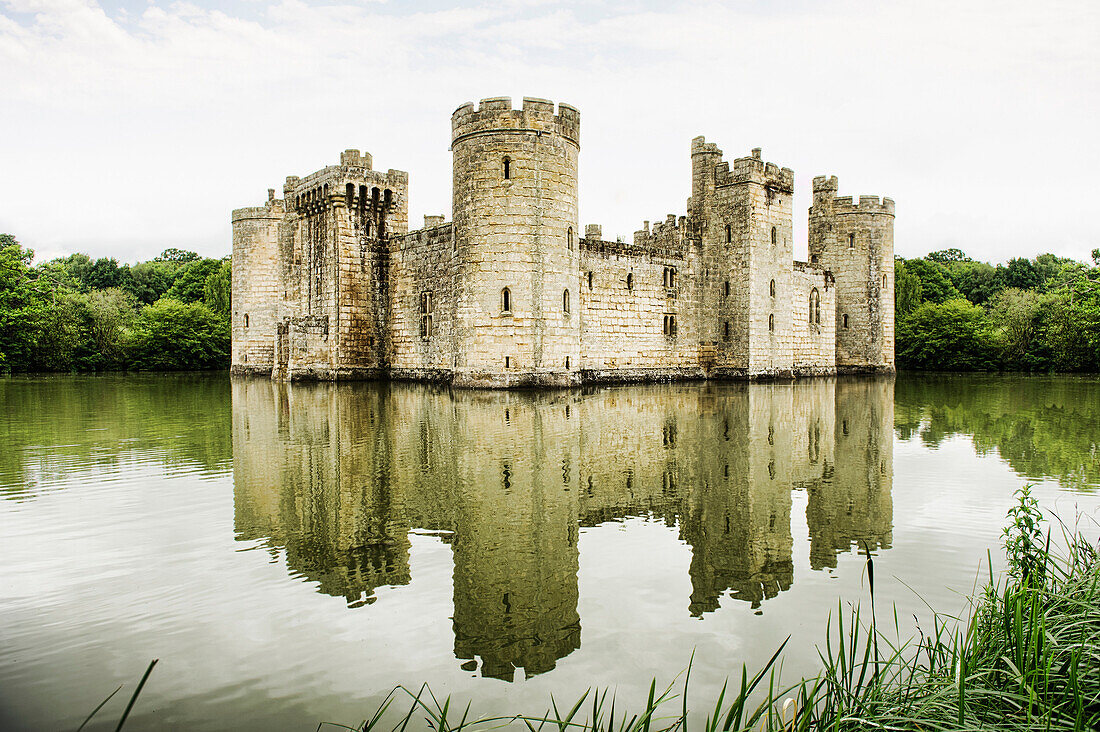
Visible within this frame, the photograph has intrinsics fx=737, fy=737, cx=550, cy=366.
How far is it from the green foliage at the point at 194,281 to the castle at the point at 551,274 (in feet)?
87.2

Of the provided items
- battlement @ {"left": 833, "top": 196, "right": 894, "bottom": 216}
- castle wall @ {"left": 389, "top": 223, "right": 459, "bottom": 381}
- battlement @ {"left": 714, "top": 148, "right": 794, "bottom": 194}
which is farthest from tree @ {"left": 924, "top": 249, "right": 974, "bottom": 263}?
castle wall @ {"left": 389, "top": 223, "right": 459, "bottom": 381}

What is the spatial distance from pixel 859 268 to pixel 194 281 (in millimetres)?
46901

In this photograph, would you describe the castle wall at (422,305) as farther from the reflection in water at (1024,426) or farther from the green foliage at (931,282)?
the green foliage at (931,282)

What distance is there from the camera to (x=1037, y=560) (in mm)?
4008

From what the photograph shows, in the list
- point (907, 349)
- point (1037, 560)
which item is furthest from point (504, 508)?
point (907, 349)

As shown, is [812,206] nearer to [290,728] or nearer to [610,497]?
[610,497]

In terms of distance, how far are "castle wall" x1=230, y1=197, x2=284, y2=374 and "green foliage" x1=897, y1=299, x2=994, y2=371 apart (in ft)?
124

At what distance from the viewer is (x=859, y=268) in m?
34.6

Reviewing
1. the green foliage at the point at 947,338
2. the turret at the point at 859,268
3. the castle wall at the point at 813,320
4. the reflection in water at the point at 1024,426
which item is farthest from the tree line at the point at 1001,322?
the reflection in water at the point at 1024,426

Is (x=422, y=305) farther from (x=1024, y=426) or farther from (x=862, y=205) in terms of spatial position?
(x=862, y=205)

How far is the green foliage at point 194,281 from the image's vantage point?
55.4 meters

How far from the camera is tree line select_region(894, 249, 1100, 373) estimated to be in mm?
38906

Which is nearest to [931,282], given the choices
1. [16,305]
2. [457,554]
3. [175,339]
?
[175,339]

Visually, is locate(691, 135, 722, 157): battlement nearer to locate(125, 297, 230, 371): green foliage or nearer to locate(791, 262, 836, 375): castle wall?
locate(791, 262, 836, 375): castle wall
